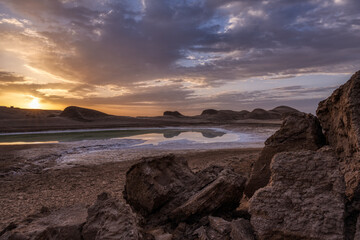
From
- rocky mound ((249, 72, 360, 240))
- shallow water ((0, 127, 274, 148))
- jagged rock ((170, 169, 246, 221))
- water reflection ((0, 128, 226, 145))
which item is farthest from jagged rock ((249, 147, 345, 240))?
water reflection ((0, 128, 226, 145))

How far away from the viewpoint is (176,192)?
471 cm

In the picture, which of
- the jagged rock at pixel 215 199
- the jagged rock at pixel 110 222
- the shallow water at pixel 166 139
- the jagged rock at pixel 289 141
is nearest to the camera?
the jagged rock at pixel 110 222

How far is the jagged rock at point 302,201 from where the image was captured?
2.91 metres

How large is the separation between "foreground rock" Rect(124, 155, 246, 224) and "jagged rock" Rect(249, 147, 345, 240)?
1.04 metres

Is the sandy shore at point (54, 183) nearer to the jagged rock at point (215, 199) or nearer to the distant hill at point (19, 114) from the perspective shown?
the jagged rock at point (215, 199)

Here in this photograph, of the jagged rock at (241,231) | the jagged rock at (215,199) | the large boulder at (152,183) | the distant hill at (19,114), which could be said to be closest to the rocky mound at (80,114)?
the distant hill at (19,114)

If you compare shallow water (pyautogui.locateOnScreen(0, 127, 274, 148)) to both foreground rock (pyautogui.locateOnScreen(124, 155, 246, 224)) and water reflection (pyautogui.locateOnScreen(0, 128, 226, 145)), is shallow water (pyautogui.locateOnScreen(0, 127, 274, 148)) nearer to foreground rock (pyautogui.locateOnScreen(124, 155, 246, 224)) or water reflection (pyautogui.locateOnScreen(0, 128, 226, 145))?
water reflection (pyautogui.locateOnScreen(0, 128, 226, 145))

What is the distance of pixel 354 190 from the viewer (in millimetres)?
3359

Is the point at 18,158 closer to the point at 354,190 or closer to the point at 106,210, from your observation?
the point at 106,210

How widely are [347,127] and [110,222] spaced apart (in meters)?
3.96

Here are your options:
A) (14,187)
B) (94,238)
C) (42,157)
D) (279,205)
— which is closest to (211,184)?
(279,205)

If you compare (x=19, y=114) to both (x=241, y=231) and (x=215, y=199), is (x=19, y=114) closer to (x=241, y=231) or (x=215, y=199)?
(x=215, y=199)

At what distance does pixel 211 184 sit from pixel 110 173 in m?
6.80

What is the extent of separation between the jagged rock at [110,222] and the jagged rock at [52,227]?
0.25 meters
